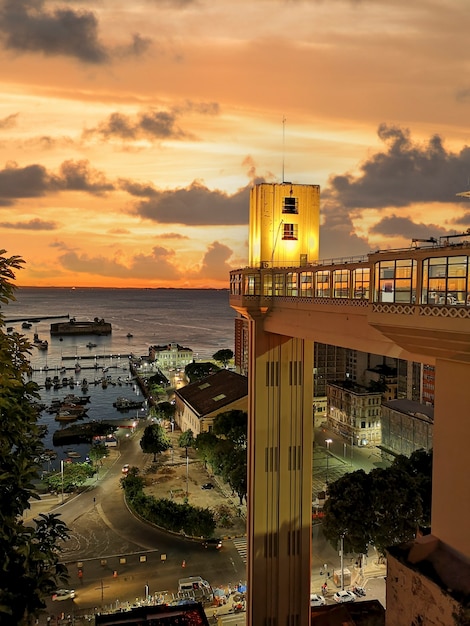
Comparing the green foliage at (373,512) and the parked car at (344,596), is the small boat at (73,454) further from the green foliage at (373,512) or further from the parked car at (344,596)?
the parked car at (344,596)

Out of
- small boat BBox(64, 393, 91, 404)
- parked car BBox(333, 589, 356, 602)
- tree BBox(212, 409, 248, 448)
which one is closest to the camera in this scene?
parked car BBox(333, 589, 356, 602)

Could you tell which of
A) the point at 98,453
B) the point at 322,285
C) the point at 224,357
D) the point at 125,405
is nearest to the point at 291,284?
→ the point at 322,285

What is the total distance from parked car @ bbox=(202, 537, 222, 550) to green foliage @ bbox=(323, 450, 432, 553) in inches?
322

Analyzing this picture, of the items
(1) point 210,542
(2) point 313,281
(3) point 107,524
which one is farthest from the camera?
(3) point 107,524

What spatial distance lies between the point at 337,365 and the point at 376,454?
80.0 feet

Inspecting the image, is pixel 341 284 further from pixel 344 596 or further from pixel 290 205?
pixel 344 596

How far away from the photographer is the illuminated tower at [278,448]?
1833 centimetres

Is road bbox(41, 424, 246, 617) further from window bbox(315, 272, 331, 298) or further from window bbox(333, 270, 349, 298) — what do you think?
window bbox(333, 270, 349, 298)

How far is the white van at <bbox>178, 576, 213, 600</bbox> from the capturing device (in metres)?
27.2

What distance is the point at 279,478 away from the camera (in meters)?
18.5

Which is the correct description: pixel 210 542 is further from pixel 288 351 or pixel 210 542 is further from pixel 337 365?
pixel 337 365

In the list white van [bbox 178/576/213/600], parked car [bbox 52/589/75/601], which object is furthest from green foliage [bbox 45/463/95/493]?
white van [bbox 178/576/213/600]

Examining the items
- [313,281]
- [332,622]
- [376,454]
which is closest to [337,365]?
[376,454]

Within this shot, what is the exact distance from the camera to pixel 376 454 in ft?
178
